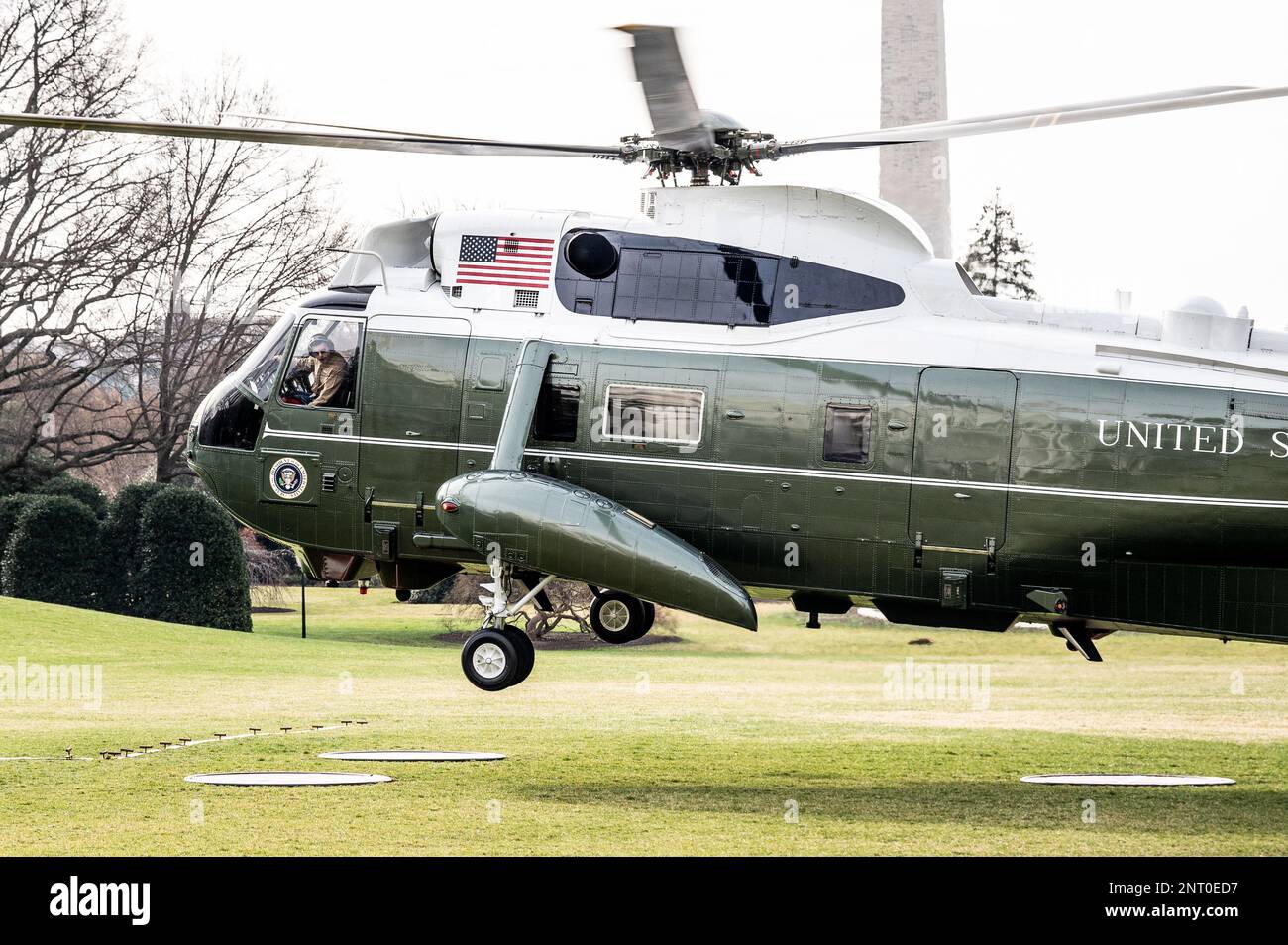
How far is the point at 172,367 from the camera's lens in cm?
4672

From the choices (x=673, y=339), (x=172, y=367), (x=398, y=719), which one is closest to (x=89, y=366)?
(x=172, y=367)

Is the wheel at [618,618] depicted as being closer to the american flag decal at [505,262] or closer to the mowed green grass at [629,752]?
the mowed green grass at [629,752]

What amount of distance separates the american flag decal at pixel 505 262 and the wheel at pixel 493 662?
11.9 ft

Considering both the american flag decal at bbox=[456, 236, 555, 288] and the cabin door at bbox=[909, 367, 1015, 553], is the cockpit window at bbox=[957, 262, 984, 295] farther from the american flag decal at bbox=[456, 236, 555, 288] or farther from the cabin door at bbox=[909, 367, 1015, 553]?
the american flag decal at bbox=[456, 236, 555, 288]

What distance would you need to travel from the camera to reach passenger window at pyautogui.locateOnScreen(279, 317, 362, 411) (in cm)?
1515

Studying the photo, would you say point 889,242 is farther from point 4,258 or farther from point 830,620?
point 830,620

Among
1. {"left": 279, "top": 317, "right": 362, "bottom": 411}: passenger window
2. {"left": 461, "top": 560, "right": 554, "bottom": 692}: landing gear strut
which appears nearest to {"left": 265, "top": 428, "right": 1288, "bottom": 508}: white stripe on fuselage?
{"left": 279, "top": 317, "right": 362, "bottom": 411}: passenger window

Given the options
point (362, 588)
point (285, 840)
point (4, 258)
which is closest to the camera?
point (285, 840)

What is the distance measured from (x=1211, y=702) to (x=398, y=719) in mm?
16142

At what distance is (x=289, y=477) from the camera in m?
15.2

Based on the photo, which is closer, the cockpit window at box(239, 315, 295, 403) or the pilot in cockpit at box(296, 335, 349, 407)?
the pilot in cockpit at box(296, 335, 349, 407)

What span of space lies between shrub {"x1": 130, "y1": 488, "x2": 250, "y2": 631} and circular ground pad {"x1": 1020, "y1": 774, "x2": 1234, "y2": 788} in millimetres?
22687

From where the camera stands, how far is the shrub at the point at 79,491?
4016 centimetres

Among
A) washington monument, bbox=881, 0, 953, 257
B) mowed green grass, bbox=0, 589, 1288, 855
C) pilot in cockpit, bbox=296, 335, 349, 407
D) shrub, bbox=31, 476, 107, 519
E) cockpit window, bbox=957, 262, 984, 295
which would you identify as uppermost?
washington monument, bbox=881, 0, 953, 257
